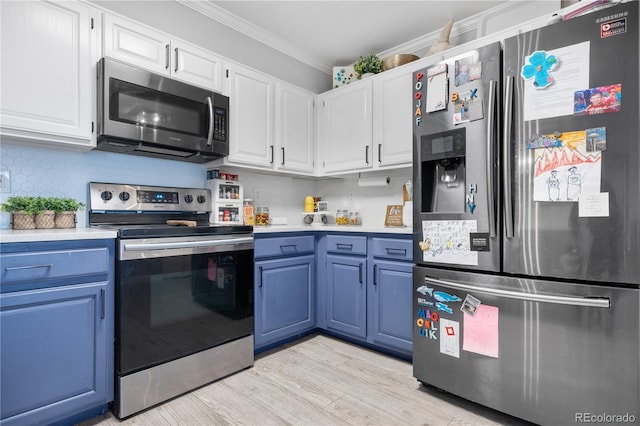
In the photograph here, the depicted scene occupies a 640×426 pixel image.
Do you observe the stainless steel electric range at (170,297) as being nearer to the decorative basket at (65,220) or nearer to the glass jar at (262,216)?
the decorative basket at (65,220)

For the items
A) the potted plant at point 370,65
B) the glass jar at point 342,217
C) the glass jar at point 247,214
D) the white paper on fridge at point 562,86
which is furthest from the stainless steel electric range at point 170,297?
the potted plant at point 370,65

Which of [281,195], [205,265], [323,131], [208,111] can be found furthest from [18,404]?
[323,131]

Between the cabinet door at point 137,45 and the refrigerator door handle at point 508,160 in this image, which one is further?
the cabinet door at point 137,45

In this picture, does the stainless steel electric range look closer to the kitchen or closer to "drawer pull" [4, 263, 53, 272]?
the kitchen

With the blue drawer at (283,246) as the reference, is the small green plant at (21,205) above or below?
above

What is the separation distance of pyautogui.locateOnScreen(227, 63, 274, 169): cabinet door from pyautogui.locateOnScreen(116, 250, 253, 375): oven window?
83 centimetres

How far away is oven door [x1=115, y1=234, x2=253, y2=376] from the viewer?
1.67m

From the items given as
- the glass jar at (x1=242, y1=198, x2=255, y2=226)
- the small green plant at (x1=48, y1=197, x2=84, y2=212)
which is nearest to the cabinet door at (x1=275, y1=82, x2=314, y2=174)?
the glass jar at (x1=242, y1=198, x2=255, y2=226)

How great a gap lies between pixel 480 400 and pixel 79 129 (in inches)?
99.9

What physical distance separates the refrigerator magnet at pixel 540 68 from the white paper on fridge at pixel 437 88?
376 millimetres

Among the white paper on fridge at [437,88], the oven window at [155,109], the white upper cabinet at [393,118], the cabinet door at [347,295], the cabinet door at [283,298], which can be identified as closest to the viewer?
the white paper on fridge at [437,88]

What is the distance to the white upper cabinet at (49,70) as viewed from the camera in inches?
64.4

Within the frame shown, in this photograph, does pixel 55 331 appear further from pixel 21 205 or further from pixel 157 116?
pixel 157 116

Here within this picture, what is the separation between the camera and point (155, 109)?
2088mm
